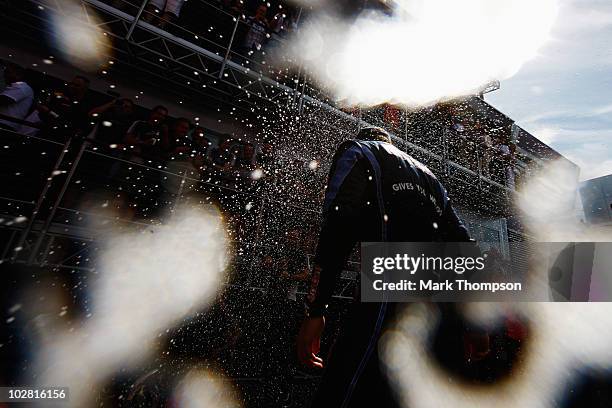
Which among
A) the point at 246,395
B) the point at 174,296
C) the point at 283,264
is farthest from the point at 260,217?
the point at 246,395

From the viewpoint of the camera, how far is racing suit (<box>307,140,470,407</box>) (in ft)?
3.46

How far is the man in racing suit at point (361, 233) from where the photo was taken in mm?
1057

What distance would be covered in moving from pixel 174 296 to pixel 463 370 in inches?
146

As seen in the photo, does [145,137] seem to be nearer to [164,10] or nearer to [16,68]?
[164,10]

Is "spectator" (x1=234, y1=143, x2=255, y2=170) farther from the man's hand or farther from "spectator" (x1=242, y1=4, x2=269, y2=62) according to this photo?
the man's hand

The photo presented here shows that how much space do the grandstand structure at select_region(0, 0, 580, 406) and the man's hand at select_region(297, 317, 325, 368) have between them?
297cm

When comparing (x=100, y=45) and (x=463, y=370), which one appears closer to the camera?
(x=463, y=370)

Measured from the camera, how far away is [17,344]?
285 cm

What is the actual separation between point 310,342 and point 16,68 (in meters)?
7.78

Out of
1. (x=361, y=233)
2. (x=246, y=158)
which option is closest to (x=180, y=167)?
(x=246, y=158)

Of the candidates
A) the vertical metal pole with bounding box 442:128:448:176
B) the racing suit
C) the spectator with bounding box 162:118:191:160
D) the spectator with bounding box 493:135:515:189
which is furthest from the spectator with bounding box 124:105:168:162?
the spectator with bounding box 493:135:515:189

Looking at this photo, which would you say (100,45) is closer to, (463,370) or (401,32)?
(463,370)

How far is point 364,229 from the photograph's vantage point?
133cm

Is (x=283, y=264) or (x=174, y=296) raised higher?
(x=283, y=264)
